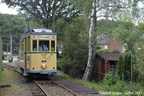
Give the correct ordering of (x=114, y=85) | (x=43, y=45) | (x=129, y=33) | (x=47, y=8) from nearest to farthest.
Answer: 1. (x=129, y=33)
2. (x=114, y=85)
3. (x=43, y=45)
4. (x=47, y=8)

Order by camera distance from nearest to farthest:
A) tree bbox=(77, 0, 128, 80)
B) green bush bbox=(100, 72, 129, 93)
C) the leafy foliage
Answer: green bush bbox=(100, 72, 129, 93)
tree bbox=(77, 0, 128, 80)
the leafy foliage

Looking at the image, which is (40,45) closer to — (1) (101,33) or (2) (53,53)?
(2) (53,53)

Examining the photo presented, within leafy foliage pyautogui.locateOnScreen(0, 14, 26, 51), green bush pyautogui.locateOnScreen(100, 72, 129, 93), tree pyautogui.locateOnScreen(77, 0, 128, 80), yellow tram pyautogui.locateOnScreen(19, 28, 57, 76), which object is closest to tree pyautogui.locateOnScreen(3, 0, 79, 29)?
tree pyautogui.locateOnScreen(77, 0, 128, 80)

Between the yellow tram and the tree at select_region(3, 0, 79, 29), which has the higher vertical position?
the tree at select_region(3, 0, 79, 29)

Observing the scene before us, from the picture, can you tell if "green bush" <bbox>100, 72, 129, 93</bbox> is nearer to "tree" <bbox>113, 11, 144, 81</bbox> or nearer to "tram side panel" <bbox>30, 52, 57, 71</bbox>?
"tree" <bbox>113, 11, 144, 81</bbox>

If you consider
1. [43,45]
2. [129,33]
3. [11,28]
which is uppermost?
[11,28]

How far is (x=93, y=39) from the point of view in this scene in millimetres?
12672

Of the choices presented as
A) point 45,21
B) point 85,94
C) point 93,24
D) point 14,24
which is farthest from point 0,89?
point 14,24

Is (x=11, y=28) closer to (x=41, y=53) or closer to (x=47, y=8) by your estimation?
(x=47, y=8)

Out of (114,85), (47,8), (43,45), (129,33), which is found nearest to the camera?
(129,33)

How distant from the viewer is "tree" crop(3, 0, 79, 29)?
24.5 meters

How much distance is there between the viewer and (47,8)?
25.9 metres

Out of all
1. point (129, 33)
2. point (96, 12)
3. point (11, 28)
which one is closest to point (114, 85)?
point (129, 33)

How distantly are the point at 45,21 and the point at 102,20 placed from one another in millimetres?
14014
